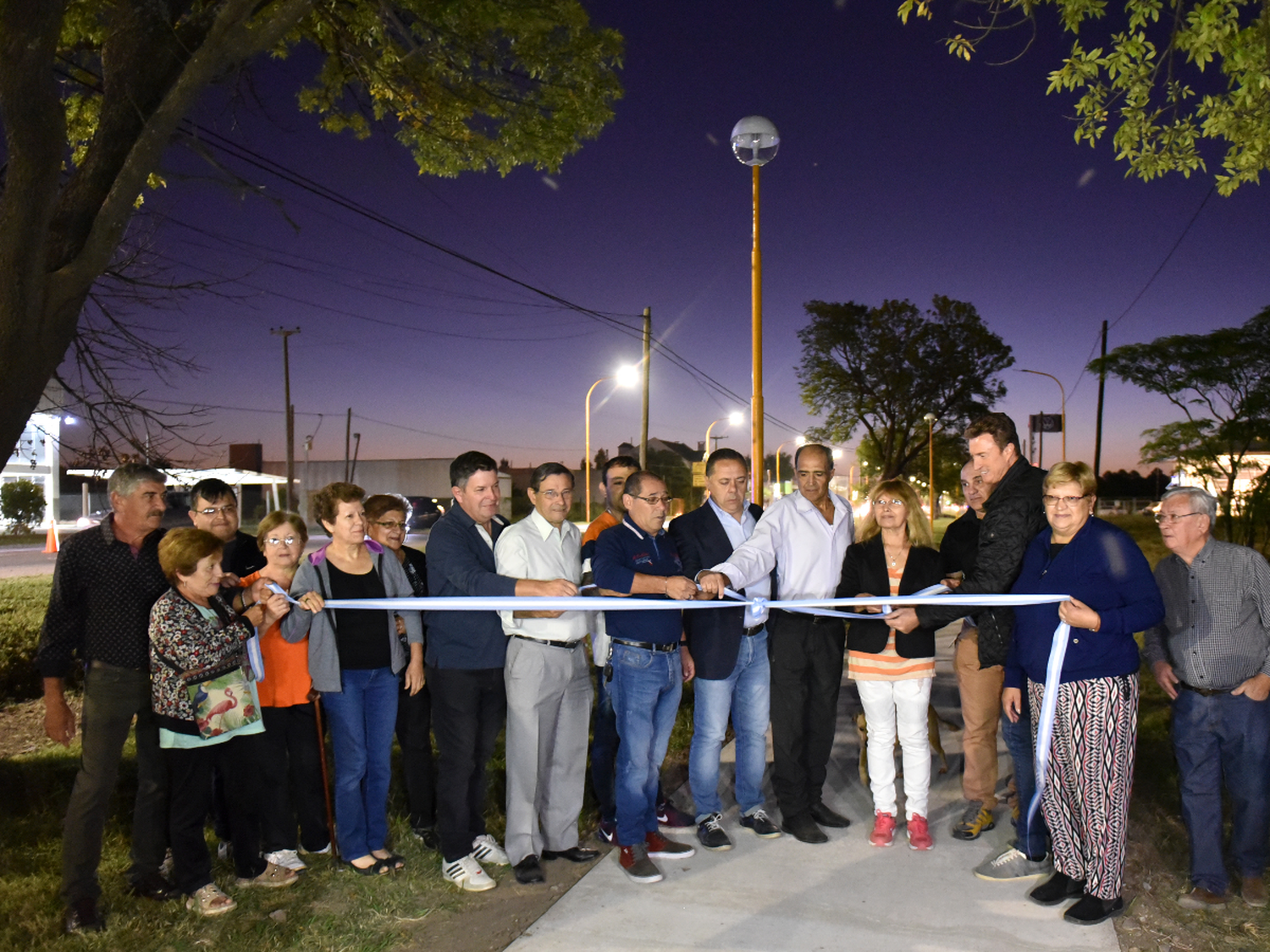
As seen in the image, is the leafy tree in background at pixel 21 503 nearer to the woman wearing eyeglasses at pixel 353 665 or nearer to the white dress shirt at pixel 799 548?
the woman wearing eyeglasses at pixel 353 665

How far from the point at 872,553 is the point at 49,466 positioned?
141 ft

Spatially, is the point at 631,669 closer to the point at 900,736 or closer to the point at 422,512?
the point at 900,736

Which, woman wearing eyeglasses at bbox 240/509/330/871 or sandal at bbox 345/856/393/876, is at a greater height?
woman wearing eyeglasses at bbox 240/509/330/871

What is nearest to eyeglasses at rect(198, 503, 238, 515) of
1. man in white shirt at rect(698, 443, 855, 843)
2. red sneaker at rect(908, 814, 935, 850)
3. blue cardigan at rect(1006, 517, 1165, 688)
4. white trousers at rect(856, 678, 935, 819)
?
man in white shirt at rect(698, 443, 855, 843)

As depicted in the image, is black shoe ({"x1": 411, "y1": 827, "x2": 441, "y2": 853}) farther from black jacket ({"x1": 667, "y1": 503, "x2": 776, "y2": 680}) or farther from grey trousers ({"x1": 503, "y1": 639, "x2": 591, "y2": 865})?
black jacket ({"x1": 667, "y1": 503, "x2": 776, "y2": 680})

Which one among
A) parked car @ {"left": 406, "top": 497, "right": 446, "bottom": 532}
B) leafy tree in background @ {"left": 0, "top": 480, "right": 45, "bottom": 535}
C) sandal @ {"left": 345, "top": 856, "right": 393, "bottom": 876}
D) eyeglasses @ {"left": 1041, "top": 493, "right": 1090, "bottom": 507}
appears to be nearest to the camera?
eyeglasses @ {"left": 1041, "top": 493, "right": 1090, "bottom": 507}

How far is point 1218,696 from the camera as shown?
13.9 ft

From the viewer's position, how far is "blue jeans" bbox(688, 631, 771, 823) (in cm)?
509

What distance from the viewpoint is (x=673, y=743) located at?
Result: 6.95 m

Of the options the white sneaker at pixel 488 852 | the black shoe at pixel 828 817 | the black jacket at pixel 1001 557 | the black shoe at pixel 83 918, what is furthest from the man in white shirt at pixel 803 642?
the black shoe at pixel 83 918

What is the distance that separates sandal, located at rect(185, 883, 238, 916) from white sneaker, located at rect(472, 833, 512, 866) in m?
1.18

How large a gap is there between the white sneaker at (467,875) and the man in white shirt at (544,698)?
0.17m

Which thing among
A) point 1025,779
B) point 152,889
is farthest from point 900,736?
point 152,889

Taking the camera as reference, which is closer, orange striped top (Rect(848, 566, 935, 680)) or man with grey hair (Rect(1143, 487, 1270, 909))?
man with grey hair (Rect(1143, 487, 1270, 909))
